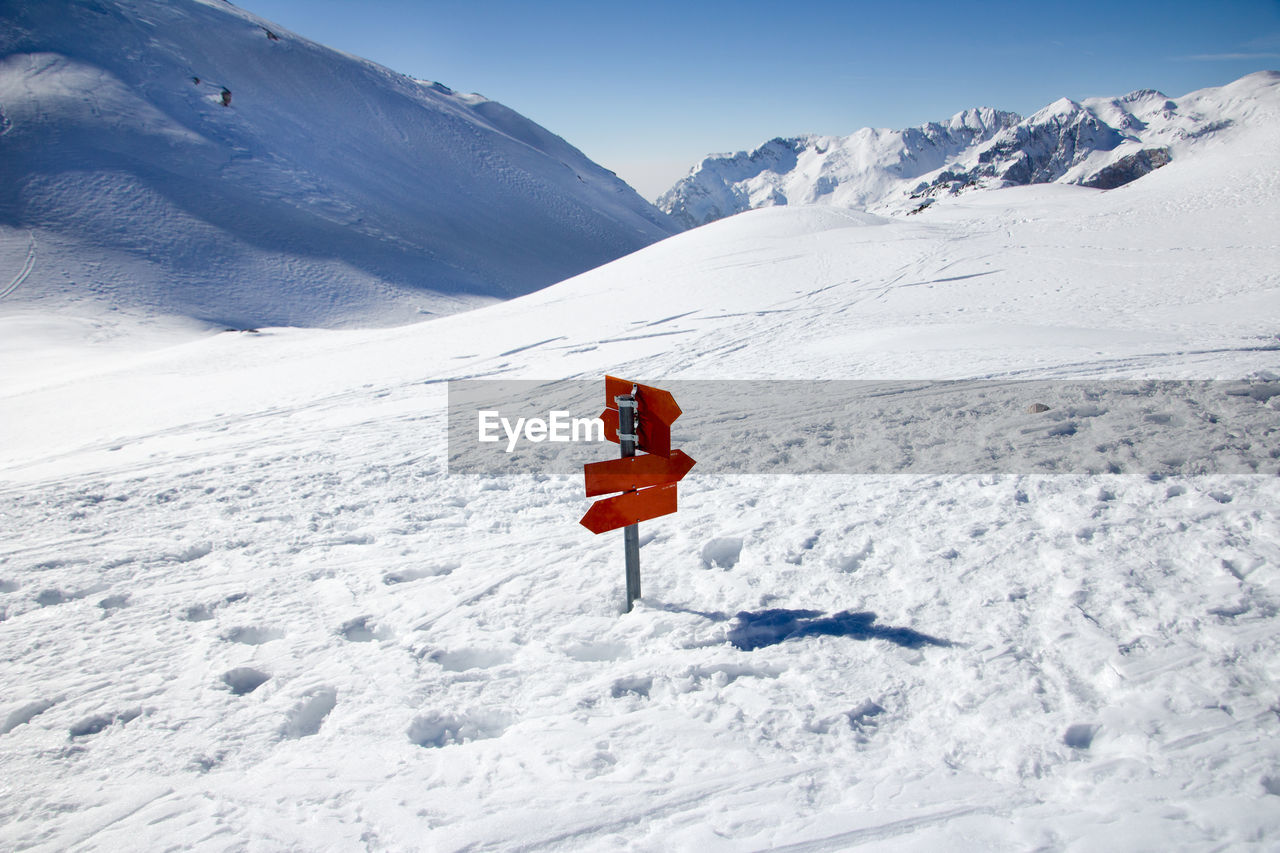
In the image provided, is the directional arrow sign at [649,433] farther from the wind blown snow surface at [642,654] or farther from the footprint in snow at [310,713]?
the footprint in snow at [310,713]

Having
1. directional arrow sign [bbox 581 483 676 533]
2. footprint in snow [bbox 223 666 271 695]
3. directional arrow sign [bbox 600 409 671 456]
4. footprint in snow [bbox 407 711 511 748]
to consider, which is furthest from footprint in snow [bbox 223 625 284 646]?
directional arrow sign [bbox 600 409 671 456]

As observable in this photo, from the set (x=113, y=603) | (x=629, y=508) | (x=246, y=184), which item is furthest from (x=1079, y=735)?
(x=246, y=184)

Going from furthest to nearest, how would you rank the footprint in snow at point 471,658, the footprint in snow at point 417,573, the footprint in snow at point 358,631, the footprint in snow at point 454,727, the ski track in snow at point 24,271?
the ski track in snow at point 24,271 < the footprint in snow at point 417,573 < the footprint in snow at point 358,631 < the footprint in snow at point 471,658 < the footprint in snow at point 454,727

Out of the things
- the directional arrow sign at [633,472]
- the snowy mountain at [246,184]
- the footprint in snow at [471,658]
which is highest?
the snowy mountain at [246,184]

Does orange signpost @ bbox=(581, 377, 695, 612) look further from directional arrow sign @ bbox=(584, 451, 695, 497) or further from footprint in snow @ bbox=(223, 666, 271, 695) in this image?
footprint in snow @ bbox=(223, 666, 271, 695)

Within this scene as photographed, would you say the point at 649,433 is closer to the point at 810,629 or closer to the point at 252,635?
the point at 810,629

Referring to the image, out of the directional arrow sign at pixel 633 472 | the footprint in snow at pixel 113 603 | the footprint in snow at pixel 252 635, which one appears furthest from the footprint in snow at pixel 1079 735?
the footprint in snow at pixel 113 603
